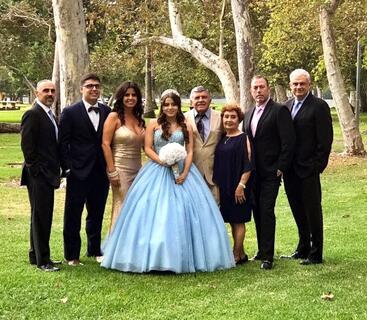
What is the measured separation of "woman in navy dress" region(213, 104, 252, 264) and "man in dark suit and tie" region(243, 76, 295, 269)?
0.15 metres

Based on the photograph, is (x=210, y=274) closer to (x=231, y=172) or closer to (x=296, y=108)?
(x=231, y=172)

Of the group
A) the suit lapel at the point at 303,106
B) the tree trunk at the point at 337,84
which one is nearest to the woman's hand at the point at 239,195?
the suit lapel at the point at 303,106

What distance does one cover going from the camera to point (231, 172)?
23.4 ft

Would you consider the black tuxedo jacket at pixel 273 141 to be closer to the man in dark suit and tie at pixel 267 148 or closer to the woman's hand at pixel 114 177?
the man in dark suit and tie at pixel 267 148

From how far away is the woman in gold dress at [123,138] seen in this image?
23.0ft

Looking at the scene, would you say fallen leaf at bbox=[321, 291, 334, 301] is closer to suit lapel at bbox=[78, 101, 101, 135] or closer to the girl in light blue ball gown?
the girl in light blue ball gown

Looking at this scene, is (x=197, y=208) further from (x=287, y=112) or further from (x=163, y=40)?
(x=163, y=40)

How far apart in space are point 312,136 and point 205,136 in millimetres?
1175

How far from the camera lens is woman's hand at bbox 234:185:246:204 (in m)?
7.09

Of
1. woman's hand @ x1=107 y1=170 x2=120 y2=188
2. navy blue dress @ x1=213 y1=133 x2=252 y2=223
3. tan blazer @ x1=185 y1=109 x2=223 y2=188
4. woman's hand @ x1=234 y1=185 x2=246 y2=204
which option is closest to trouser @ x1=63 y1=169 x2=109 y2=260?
woman's hand @ x1=107 y1=170 x2=120 y2=188

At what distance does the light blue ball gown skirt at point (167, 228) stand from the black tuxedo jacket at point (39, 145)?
0.87 meters

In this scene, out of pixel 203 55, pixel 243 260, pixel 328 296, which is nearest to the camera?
pixel 328 296

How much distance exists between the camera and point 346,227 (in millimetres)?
9789

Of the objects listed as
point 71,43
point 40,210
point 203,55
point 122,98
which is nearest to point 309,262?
point 122,98
